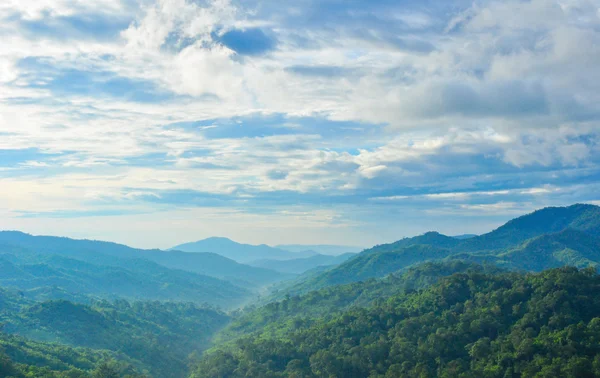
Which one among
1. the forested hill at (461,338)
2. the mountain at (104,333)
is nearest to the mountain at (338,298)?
the mountain at (104,333)

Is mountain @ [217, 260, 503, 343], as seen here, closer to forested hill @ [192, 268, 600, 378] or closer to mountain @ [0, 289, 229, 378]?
mountain @ [0, 289, 229, 378]

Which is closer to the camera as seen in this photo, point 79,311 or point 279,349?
point 279,349

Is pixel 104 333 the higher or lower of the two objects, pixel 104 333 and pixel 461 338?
the lower

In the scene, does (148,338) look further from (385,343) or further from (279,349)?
(385,343)

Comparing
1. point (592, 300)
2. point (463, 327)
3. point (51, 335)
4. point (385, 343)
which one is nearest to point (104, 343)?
point (51, 335)

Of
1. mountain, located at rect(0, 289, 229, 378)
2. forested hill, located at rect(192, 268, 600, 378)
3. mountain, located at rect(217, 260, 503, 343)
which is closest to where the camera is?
forested hill, located at rect(192, 268, 600, 378)

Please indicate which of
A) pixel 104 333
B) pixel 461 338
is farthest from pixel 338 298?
pixel 461 338

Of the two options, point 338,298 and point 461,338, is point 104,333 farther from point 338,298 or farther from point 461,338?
point 461,338

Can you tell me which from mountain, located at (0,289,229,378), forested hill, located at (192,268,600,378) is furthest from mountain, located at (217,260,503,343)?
forested hill, located at (192,268,600,378)
